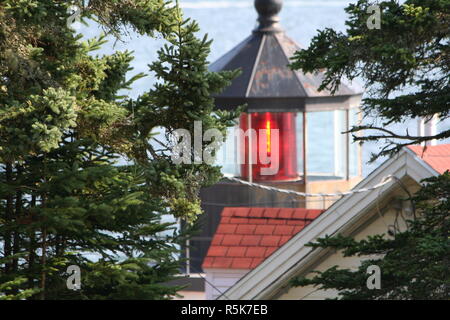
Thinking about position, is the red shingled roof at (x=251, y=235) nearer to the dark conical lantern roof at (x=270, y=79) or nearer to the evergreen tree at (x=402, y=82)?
the evergreen tree at (x=402, y=82)

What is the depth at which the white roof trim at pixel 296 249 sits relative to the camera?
15.1 m

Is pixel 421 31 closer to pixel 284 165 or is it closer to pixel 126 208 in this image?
pixel 126 208

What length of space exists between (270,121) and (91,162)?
554 inches

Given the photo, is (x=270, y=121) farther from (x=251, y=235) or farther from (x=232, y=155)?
(x=251, y=235)

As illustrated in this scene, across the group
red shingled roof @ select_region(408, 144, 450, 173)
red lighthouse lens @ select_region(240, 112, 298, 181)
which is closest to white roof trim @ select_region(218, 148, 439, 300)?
red shingled roof @ select_region(408, 144, 450, 173)

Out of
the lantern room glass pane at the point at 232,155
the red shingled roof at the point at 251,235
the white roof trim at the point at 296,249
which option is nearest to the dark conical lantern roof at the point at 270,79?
the lantern room glass pane at the point at 232,155

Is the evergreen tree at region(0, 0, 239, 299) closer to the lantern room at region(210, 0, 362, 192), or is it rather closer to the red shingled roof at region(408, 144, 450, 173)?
the red shingled roof at region(408, 144, 450, 173)

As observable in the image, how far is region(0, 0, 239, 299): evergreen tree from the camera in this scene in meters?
9.70

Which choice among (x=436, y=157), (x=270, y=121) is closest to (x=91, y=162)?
(x=436, y=157)

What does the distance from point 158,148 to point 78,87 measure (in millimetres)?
883

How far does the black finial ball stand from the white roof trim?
975 centimetres

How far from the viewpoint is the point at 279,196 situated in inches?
953

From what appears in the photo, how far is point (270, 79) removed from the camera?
24.1 meters
